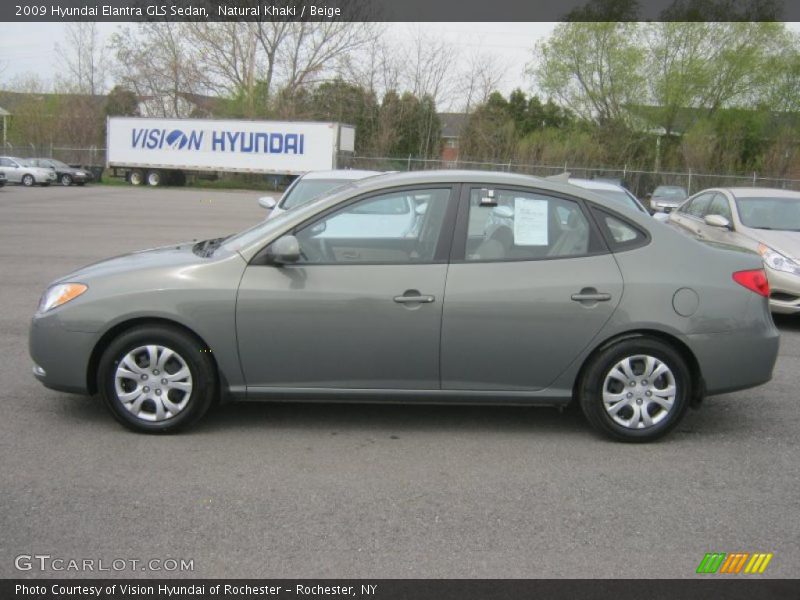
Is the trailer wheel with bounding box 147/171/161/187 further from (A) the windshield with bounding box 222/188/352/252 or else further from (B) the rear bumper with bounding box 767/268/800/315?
(A) the windshield with bounding box 222/188/352/252

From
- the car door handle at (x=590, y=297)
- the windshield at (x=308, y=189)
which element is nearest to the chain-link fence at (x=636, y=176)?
the windshield at (x=308, y=189)

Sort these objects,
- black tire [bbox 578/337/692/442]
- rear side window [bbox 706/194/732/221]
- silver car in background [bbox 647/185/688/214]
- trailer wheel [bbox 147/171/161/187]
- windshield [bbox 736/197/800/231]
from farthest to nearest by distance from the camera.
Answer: trailer wheel [bbox 147/171/161/187]
silver car in background [bbox 647/185/688/214]
rear side window [bbox 706/194/732/221]
windshield [bbox 736/197/800/231]
black tire [bbox 578/337/692/442]

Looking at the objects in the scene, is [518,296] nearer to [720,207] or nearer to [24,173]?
[720,207]


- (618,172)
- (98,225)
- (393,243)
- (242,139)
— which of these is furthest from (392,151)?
(393,243)

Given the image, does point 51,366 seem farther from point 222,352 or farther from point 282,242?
point 282,242

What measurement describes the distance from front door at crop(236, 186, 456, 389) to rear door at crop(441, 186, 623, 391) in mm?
130

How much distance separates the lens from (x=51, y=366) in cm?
482

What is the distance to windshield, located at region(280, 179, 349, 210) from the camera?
9938 millimetres

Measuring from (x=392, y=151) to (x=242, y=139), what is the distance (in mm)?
11201

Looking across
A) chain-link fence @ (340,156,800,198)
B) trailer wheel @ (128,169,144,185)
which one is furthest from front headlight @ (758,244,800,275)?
trailer wheel @ (128,169,144,185)

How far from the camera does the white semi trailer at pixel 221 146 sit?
39.2 m
